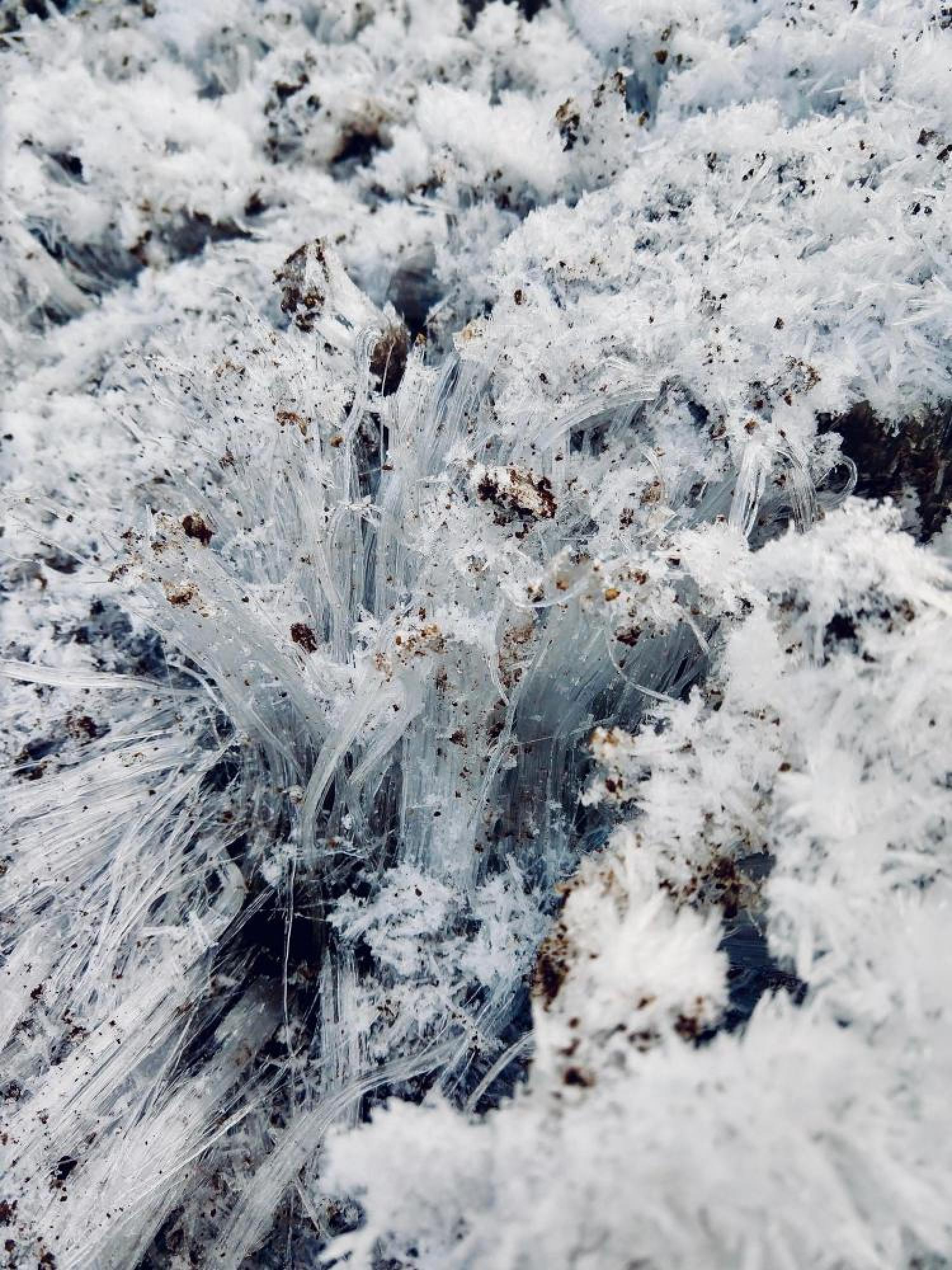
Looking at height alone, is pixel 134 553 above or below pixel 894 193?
below

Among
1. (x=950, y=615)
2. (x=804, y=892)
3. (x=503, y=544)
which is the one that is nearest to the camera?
(x=804, y=892)

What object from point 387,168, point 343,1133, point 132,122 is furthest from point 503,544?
point 132,122

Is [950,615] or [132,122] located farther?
[132,122]

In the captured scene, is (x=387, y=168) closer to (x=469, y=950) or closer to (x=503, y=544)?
(x=503, y=544)

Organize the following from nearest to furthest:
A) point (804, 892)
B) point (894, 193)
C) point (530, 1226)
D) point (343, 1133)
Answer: point (530, 1226) → point (804, 892) → point (343, 1133) → point (894, 193)

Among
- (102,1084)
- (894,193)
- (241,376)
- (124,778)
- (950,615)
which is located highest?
(894,193)

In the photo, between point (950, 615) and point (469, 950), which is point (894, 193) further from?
point (469, 950)
